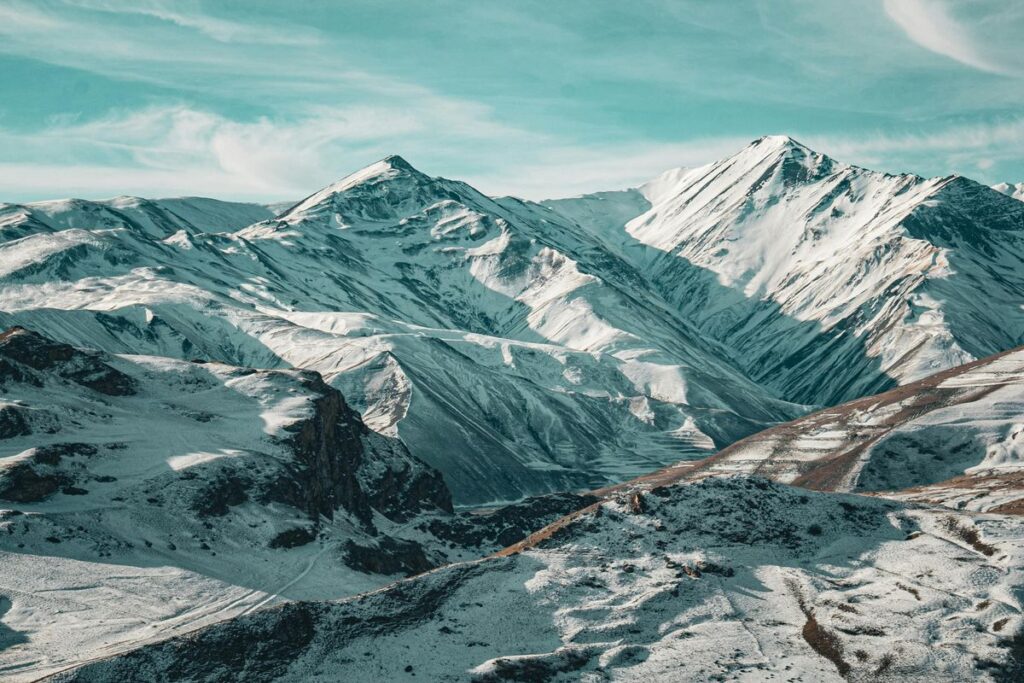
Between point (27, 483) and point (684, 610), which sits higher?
point (27, 483)

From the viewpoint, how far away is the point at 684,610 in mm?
108812

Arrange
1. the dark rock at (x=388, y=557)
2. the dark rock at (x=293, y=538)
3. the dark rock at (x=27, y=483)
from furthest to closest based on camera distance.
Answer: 1. the dark rock at (x=388, y=557)
2. the dark rock at (x=293, y=538)
3. the dark rock at (x=27, y=483)

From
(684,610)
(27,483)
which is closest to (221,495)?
(27,483)

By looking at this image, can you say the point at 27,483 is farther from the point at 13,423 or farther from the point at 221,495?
the point at 221,495

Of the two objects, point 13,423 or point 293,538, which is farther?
point 13,423

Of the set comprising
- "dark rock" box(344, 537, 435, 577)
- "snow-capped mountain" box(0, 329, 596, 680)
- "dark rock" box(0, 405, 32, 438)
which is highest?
"dark rock" box(0, 405, 32, 438)

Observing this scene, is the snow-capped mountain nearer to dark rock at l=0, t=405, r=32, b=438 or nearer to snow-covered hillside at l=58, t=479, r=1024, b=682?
dark rock at l=0, t=405, r=32, b=438

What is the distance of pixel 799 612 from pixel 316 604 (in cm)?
4574

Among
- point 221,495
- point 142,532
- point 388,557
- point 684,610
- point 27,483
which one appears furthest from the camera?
point 388,557

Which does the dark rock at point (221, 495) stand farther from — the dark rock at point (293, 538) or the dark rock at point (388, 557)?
the dark rock at point (388, 557)

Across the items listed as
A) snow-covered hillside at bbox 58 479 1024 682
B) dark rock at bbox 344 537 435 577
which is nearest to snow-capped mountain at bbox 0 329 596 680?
dark rock at bbox 344 537 435 577

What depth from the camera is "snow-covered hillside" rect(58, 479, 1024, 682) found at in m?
96.1

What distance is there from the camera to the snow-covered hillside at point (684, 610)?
96.1 meters

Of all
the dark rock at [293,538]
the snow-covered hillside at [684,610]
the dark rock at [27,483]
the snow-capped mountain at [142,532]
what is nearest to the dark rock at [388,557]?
the snow-capped mountain at [142,532]
